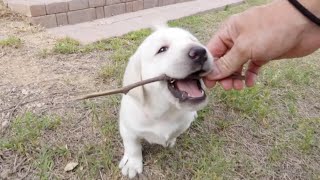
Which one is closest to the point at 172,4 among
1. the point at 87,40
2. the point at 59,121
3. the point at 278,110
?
the point at 87,40

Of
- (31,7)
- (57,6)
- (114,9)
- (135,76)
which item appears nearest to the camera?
(135,76)

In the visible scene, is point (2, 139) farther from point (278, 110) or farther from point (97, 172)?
point (278, 110)

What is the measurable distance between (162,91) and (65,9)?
7.71 feet

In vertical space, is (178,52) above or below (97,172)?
above

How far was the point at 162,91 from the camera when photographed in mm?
1646

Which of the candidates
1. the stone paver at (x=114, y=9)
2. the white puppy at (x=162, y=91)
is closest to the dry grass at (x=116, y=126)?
the white puppy at (x=162, y=91)

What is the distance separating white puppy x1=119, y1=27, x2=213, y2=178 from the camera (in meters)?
1.50

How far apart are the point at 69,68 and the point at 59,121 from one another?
0.70m

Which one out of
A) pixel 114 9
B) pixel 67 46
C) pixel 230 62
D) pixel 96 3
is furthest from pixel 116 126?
pixel 114 9

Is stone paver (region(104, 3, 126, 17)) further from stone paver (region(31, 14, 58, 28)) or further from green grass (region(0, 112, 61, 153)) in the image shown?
green grass (region(0, 112, 61, 153))

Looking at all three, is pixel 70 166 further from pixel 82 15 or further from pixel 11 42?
pixel 82 15

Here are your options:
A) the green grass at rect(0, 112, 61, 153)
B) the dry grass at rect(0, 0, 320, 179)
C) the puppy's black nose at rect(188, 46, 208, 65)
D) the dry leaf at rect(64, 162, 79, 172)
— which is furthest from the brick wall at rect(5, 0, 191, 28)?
the puppy's black nose at rect(188, 46, 208, 65)

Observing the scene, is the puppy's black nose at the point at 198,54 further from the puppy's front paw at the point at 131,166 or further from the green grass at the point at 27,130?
the green grass at the point at 27,130

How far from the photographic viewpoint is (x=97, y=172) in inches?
75.7
